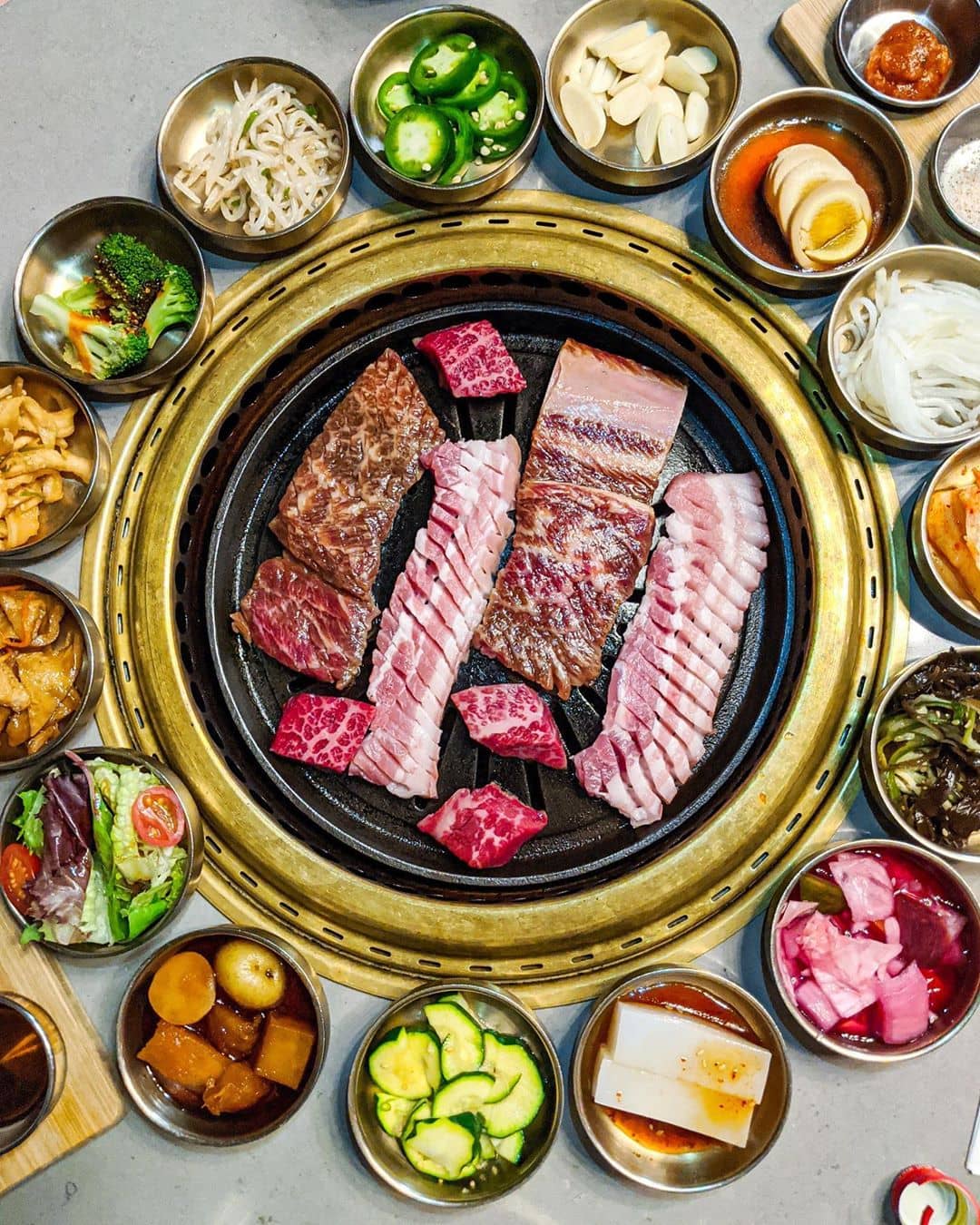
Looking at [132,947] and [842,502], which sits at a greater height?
[842,502]

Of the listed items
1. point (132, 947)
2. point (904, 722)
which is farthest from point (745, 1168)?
point (132, 947)

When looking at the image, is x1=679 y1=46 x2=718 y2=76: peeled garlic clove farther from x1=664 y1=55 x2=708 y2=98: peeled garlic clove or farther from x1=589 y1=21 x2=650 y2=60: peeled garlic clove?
x1=589 y1=21 x2=650 y2=60: peeled garlic clove

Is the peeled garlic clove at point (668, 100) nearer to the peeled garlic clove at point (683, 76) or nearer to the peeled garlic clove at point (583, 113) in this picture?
the peeled garlic clove at point (683, 76)

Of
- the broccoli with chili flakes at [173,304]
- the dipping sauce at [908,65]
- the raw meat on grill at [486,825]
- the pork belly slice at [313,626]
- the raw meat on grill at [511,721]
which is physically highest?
the dipping sauce at [908,65]

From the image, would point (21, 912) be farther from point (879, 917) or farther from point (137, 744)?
point (879, 917)

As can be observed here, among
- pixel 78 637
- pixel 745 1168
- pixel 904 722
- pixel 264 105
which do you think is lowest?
pixel 745 1168

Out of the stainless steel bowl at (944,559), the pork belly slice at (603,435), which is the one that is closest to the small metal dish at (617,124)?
the pork belly slice at (603,435)
